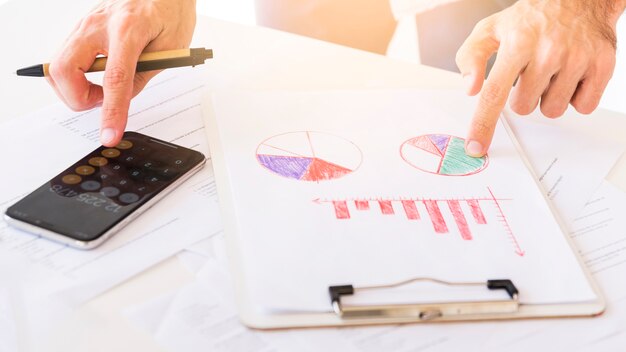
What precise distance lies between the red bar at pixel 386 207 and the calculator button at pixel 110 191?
24 cm

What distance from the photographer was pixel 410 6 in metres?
1.24

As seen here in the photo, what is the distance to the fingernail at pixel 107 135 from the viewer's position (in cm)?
69

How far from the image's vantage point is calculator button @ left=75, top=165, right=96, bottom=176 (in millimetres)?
648

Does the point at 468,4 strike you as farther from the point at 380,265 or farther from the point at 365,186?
the point at 380,265

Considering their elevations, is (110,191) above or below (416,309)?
above

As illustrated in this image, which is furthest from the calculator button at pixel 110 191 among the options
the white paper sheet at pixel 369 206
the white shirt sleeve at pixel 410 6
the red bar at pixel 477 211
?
the white shirt sleeve at pixel 410 6

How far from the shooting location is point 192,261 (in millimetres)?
583

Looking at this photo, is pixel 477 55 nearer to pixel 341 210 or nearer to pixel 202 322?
pixel 341 210

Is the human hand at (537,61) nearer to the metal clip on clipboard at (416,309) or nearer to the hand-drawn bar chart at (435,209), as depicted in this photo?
the hand-drawn bar chart at (435,209)

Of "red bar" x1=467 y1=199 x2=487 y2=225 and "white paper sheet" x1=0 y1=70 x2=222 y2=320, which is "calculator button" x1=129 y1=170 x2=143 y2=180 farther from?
"red bar" x1=467 y1=199 x2=487 y2=225

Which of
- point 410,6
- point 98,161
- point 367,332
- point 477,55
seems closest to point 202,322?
point 367,332

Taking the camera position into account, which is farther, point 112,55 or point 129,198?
point 112,55

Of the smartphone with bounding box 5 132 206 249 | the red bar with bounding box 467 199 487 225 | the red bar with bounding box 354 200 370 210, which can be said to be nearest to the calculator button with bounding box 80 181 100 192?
the smartphone with bounding box 5 132 206 249

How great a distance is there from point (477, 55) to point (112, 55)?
15.6 inches
